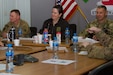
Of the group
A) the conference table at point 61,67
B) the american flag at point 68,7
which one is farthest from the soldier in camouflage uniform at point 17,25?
the conference table at point 61,67

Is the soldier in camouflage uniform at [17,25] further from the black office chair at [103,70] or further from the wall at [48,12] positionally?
the black office chair at [103,70]

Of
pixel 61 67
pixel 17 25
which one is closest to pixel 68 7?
pixel 17 25

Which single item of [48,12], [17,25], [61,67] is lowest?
[61,67]

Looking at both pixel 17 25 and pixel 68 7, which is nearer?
pixel 17 25

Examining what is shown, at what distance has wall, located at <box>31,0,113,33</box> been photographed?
6.30 metres

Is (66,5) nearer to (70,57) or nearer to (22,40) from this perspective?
(22,40)

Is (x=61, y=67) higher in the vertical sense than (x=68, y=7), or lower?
lower

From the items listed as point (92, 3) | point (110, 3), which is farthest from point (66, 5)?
point (110, 3)

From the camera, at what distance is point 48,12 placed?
6867mm

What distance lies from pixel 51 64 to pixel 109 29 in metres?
2.33

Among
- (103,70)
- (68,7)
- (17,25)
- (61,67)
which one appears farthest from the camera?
(68,7)

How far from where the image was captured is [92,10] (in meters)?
6.24

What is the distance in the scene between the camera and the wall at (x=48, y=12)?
6301 mm

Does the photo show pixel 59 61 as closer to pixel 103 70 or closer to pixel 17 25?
pixel 103 70
